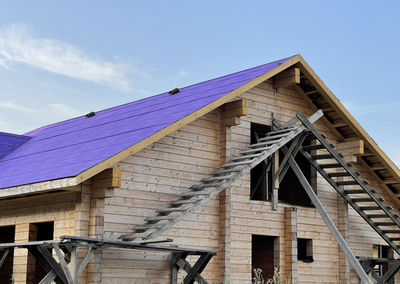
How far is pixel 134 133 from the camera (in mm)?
15898

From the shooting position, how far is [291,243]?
18.8 metres

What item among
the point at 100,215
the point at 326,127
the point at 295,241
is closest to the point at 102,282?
the point at 100,215

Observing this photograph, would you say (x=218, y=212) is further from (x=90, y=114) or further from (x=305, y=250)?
(x=90, y=114)

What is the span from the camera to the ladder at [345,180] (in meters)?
19.5

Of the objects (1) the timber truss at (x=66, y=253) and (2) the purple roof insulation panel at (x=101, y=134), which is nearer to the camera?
(1) the timber truss at (x=66, y=253)

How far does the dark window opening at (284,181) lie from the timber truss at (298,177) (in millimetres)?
325

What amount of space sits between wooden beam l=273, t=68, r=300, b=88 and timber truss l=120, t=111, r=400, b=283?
1.15 m

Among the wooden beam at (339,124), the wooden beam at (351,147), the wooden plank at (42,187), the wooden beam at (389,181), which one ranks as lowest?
the wooden plank at (42,187)

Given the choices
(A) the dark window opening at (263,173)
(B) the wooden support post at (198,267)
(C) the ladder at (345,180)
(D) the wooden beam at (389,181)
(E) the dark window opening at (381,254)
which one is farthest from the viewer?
(D) the wooden beam at (389,181)

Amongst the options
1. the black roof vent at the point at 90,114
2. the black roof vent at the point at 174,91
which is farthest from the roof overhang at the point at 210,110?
the black roof vent at the point at 90,114

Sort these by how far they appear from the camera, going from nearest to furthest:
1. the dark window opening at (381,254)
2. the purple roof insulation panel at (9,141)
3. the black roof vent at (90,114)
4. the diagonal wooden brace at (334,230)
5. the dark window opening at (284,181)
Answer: the diagonal wooden brace at (334,230) < the dark window opening at (284,181) < the purple roof insulation panel at (9,141) < the dark window opening at (381,254) < the black roof vent at (90,114)

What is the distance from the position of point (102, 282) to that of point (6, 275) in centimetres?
704

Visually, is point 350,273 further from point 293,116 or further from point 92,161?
point 92,161

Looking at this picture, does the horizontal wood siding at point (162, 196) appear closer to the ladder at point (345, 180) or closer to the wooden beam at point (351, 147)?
the ladder at point (345, 180)
